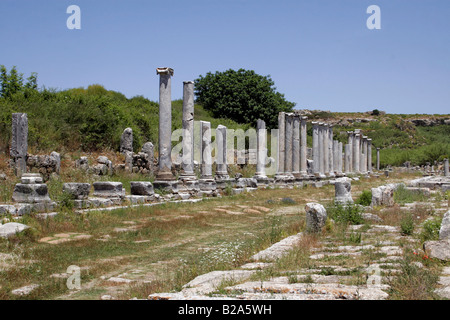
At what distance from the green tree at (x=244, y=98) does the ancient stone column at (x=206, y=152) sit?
2360cm

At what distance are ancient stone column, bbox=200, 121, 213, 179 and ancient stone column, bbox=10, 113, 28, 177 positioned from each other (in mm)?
6945

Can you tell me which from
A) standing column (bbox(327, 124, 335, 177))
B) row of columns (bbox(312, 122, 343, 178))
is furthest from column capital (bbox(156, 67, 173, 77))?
standing column (bbox(327, 124, 335, 177))

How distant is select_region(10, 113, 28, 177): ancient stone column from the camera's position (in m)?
17.8

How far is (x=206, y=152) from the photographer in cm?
2036

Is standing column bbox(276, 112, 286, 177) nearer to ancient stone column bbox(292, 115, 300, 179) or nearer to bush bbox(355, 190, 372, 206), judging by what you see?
ancient stone column bbox(292, 115, 300, 179)

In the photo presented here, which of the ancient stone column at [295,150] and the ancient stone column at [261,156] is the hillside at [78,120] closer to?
the ancient stone column at [261,156]

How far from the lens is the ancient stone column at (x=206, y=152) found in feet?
64.7

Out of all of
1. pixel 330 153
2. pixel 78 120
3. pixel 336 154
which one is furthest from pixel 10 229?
pixel 336 154

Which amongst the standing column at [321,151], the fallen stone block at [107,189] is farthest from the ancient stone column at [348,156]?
the fallen stone block at [107,189]

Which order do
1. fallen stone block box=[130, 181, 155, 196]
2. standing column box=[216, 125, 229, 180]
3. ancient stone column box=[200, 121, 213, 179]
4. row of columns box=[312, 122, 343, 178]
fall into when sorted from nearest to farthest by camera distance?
fallen stone block box=[130, 181, 155, 196] → ancient stone column box=[200, 121, 213, 179] → standing column box=[216, 125, 229, 180] → row of columns box=[312, 122, 343, 178]

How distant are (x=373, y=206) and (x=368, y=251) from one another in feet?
23.8

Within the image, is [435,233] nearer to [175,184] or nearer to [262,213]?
[262,213]

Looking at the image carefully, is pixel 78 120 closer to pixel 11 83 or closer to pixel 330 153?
pixel 11 83
